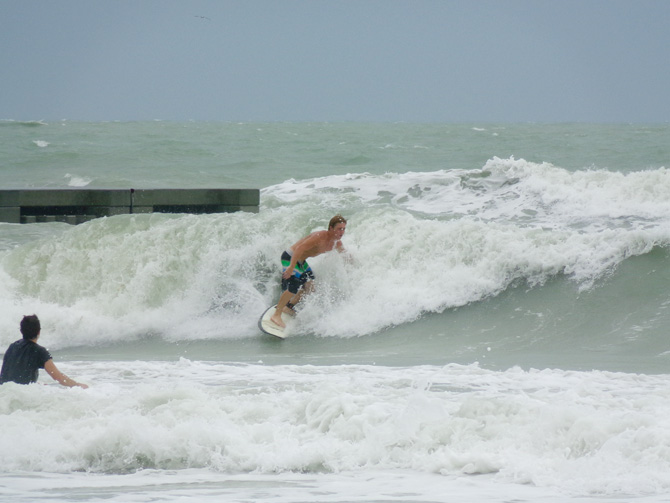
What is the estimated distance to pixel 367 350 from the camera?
9055mm

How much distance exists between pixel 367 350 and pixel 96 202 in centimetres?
788

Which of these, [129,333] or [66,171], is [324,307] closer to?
[129,333]

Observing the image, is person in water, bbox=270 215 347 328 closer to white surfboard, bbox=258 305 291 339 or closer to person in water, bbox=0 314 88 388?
white surfboard, bbox=258 305 291 339

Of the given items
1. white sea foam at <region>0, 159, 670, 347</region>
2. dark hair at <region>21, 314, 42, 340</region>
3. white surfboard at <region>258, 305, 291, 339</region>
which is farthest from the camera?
white sea foam at <region>0, 159, 670, 347</region>

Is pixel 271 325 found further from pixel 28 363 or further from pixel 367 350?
pixel 28 363

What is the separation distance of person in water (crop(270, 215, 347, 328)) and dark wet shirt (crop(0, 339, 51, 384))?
4024 millimetres

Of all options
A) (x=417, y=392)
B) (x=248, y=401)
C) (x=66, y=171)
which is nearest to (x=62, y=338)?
(x=248, y=401)

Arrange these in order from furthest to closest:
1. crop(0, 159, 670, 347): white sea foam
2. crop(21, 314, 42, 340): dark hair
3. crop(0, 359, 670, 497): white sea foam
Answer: crop(0, 159, 670, 347): white sea foam, crop(21, 314, 42, 340): dark hair, crop(0, 359, 670, 497): white sea foam

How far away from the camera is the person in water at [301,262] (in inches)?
391

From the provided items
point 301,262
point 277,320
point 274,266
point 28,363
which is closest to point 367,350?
point 277,320

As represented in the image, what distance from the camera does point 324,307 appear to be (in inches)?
404

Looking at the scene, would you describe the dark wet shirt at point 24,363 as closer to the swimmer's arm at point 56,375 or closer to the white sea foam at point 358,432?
the swimmer's arm at point 56,375

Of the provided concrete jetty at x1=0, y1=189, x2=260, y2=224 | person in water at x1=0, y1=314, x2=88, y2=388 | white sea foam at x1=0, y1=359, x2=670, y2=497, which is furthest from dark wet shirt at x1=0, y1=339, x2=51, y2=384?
concrete jetty at x1=0, y1=189, x2=260, y2=224

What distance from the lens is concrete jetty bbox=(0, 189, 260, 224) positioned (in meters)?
15.3
